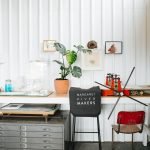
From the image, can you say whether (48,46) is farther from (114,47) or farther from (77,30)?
(114,47)

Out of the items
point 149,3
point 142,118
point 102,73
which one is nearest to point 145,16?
point 149,3

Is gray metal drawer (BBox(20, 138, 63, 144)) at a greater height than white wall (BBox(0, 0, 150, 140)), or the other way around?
white wall (BBox(0, 0, 150, 140))

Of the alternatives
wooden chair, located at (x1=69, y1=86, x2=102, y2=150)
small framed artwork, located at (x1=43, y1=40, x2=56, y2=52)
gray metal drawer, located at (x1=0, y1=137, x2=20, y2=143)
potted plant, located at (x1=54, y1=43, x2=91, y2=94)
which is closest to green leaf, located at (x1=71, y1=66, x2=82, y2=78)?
potted plant, located at (x1=54, y1=43, x2=91, y2=94)

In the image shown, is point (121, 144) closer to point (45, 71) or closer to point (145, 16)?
point (45, 71)

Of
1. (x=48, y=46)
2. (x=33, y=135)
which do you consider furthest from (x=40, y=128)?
(x=48, y=46)

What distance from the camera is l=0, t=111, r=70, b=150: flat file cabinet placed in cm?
316

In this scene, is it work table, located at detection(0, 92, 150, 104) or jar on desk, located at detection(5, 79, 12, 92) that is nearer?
work table, located at detection(0, 92, 150, 104)

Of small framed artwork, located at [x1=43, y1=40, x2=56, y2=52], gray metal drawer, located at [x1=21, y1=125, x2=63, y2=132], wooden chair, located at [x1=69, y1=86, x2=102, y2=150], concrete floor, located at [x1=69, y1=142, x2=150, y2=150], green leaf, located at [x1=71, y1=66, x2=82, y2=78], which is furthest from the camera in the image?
small framed artwork, located at [x1=43, y1=40, x2=56, y2=52]

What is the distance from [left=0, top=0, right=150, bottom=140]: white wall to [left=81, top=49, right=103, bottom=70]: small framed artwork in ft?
0.26

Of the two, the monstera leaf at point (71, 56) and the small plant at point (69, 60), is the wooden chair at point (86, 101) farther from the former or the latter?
the monstera leaf at point (71, 56)

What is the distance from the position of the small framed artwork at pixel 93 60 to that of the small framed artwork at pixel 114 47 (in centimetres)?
14

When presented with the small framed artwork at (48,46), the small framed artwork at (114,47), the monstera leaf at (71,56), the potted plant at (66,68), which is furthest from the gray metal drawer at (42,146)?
the small framed artwork at (114,47)

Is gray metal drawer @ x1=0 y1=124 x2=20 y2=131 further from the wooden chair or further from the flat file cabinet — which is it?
the wooden chair

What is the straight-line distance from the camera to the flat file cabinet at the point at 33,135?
124 inches
